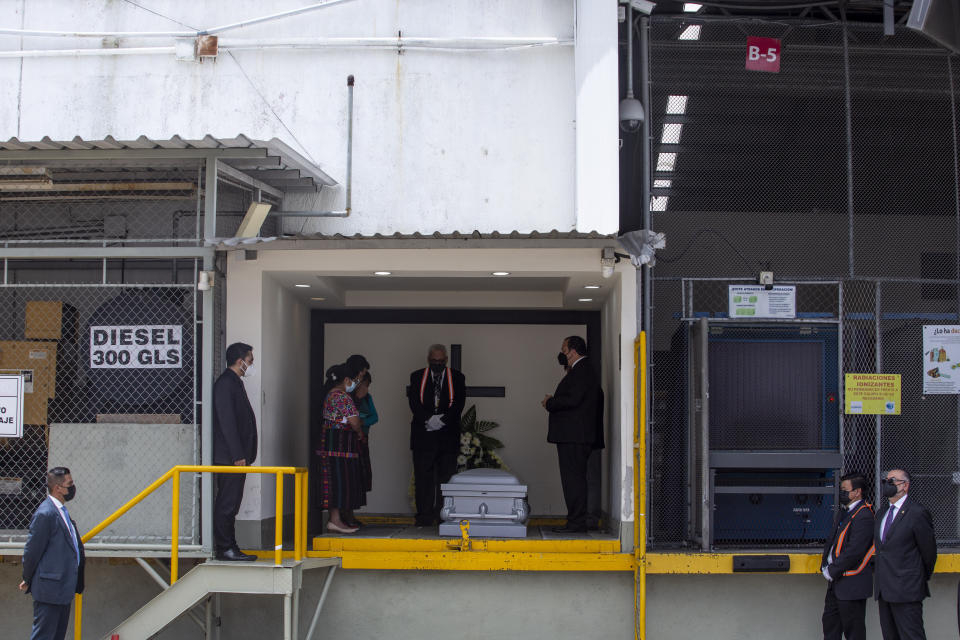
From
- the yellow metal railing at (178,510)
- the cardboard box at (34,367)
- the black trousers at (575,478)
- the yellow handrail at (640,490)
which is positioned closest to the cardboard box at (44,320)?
the cardboard box at (34,367)

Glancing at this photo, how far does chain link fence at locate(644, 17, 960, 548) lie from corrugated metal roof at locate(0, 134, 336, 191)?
10.9ft

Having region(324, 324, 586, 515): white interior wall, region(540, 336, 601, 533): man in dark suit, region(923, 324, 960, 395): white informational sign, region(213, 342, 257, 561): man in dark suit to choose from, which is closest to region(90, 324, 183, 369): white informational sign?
region(213, 342, 257, 561): man in dark suit

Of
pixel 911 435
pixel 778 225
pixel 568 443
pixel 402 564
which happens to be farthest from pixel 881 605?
pixel 778 225

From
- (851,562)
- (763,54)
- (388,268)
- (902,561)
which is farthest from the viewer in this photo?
(763,54)

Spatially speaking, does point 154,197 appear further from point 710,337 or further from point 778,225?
point 778,225

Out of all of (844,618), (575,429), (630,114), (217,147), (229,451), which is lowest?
(844,618)

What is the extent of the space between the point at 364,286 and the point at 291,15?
8.91ft

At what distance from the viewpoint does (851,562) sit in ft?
25.4

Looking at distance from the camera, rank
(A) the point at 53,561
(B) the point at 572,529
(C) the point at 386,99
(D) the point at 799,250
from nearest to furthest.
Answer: (A) the point at 53,561
(B) the point at 572,529
(C) the point at 386,99
(D) the point at 799,250

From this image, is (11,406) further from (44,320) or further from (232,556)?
(232,556)

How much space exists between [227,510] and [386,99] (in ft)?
13.2

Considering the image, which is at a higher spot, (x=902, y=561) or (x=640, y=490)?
(x=640, y=490)

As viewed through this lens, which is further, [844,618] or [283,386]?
[283,386]

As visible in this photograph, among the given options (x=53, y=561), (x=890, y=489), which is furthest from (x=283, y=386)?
(x=890, y=489)
